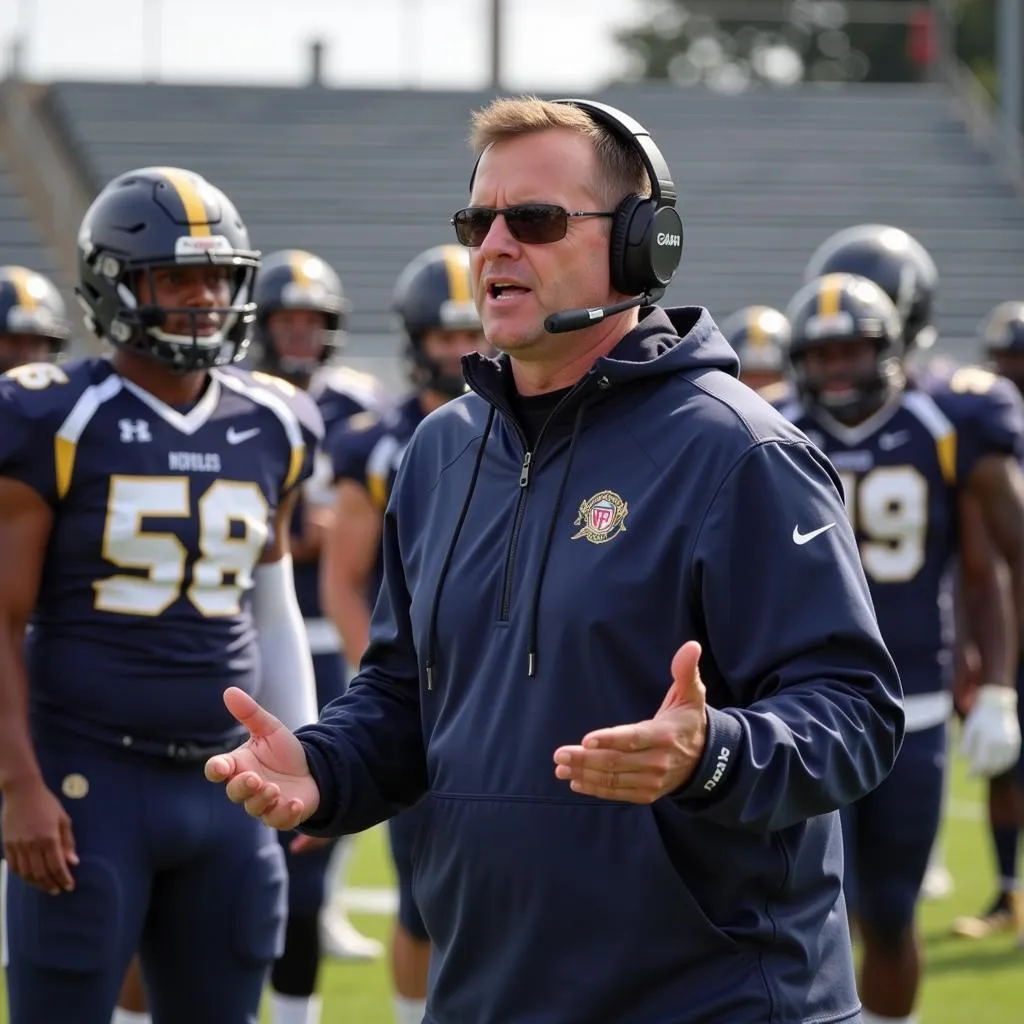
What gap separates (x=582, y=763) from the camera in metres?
2.33

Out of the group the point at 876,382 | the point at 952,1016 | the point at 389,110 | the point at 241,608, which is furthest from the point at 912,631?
the point at 389,110

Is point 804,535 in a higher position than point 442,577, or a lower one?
higher

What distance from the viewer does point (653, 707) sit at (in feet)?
8.79

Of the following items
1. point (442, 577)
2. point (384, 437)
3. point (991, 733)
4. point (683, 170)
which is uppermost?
point (442, 577)

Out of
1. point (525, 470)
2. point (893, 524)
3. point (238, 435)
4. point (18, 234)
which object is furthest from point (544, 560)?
point (18, 234)

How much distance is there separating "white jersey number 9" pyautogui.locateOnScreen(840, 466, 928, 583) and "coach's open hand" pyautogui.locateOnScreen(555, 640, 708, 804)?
3.28 meters

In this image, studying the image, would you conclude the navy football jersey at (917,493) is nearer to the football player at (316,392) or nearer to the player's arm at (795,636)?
the football player at (316,392)

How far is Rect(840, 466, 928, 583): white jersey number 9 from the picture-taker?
5.58 metres

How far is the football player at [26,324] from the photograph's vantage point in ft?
24.5

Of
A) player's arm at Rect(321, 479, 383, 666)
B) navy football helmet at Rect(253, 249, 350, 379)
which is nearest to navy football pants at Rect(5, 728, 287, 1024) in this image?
player's arm at Rect(321, 479, 383, 666)

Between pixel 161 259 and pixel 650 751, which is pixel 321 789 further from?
pixel 161 259

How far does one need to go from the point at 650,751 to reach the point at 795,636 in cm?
34

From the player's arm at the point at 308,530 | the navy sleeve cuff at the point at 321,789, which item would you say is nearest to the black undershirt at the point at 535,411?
the navy sleeve cuff at the point at 321,789

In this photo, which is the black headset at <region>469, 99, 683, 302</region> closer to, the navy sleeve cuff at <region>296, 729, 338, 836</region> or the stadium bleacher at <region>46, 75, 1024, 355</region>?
the navy sleeve cuff at <region>296, 729, 338, 836</region>
